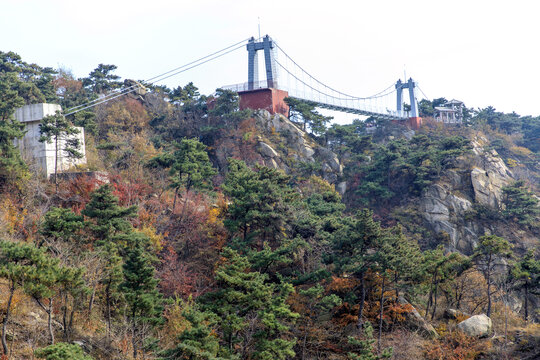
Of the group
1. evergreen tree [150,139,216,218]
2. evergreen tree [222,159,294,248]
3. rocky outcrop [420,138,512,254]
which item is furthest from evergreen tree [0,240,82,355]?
rocky outcrop [420,138,512,254]

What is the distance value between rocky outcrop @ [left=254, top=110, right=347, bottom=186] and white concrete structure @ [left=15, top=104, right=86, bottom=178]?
508 inches

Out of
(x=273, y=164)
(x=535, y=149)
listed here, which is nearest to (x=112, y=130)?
(x=273, y=164)

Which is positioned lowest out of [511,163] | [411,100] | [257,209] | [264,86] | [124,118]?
[257,209]

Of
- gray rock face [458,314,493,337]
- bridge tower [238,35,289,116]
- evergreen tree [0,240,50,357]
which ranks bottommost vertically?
gray rock face [458,314,493,337]

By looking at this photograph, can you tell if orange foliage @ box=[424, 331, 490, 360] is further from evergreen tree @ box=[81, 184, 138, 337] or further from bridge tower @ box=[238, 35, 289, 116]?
bridge tower @ box=[238, 35, 289, 116]

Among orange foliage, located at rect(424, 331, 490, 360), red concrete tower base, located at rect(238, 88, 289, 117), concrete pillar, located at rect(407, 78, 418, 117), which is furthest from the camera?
concrete pillar, located at rect(407, 78, 418, 117)

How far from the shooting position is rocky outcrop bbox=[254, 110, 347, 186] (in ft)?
112

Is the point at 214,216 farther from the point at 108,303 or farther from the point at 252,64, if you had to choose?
the point at 252,64

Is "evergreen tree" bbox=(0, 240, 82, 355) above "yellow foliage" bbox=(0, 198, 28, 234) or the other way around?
the other way around

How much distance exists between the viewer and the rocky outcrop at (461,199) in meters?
32.7

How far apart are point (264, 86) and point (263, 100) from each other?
117cm

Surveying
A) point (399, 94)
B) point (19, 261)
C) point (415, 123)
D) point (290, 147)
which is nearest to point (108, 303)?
point (19, 261)

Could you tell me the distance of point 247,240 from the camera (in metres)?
21.5

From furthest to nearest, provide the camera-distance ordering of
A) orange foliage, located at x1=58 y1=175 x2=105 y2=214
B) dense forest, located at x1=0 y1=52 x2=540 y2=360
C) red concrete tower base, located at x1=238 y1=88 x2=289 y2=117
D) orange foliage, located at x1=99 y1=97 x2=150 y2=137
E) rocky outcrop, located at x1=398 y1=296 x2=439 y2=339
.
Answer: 1. red concrete tower base, located at x1=238 y1=88 x2=289 y2=117
2. orange foliage, located at x1=99 y1=97 x2=150 y2=137
3. orange foliage, located at x1=58 y1=175 x2=105 y2=214
4. rocky outcrop, located at x1=398 y1=296 x2=439 y2=339
5. dense forest, located at x1=0 y1=52 x2=540 y2=360
